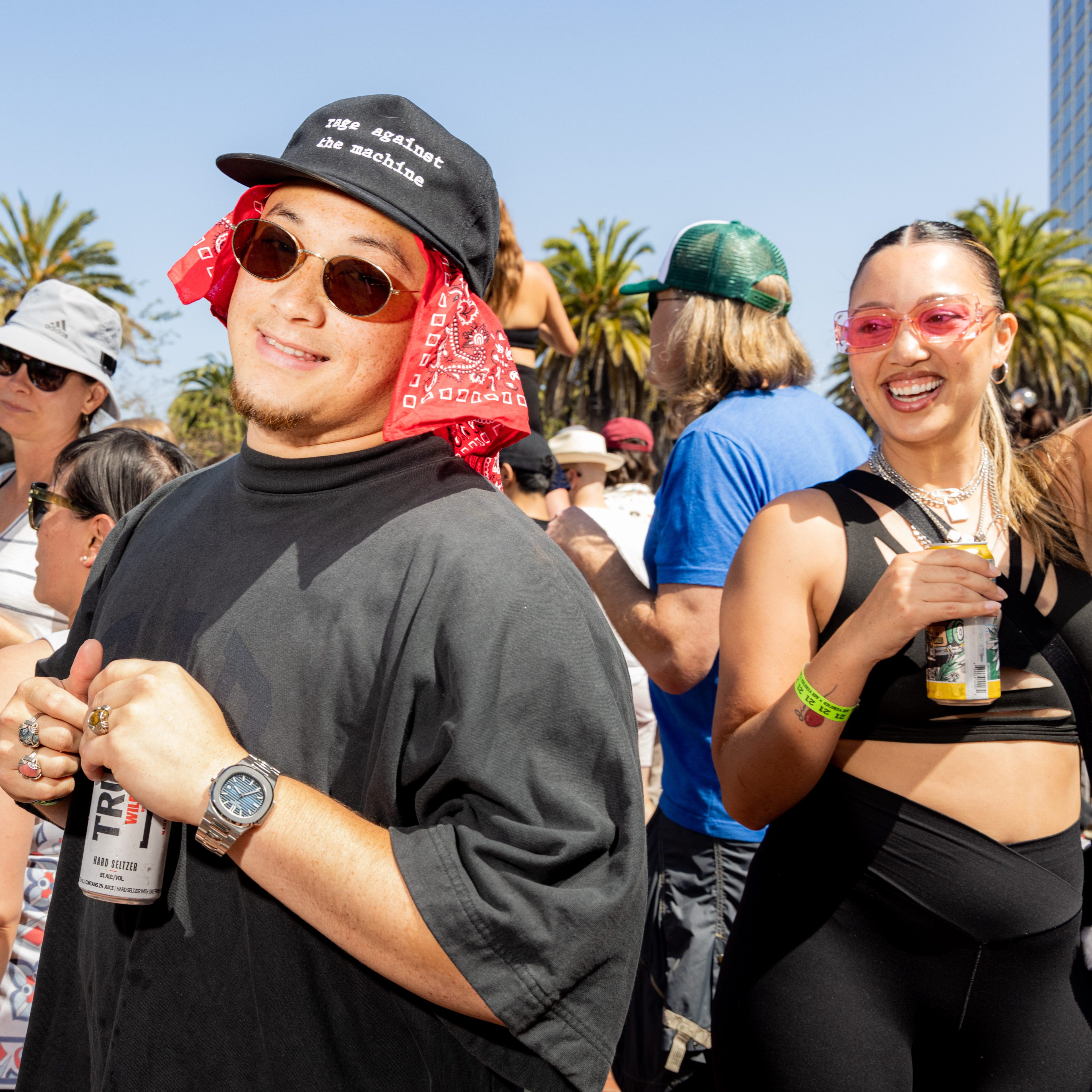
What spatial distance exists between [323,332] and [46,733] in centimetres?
79

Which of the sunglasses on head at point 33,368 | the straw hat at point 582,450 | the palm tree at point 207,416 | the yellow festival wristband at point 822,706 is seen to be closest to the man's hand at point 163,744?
the yellow festival wristband at point 822,706

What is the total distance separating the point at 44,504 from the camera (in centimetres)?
279

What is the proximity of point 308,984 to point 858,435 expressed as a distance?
2.28 meters

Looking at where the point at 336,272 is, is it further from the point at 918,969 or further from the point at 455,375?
the point at 918,969

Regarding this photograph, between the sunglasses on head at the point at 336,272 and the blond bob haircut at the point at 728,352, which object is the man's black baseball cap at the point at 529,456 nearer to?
the blond bob haircut at the point at 728,352

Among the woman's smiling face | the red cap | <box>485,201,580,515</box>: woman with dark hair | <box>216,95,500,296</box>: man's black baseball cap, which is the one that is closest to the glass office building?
the red cap

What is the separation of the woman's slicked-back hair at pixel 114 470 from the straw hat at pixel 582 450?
145 inches

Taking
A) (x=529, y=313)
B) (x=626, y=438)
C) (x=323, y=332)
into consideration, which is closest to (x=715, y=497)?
(x=323, y=332)

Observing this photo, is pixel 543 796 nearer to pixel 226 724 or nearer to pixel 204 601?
pixel 226 724

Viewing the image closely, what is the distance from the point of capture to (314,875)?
1294mm

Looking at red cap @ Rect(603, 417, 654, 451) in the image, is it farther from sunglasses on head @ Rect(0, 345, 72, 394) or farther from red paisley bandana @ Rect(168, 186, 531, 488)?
red paisley bandana @ Rect(168, 186, 531, 488)

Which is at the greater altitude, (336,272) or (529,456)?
(336,272)

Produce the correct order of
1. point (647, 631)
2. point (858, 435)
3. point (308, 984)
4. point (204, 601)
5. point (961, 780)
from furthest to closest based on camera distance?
1. point (858, 435)
2. point (647, 631)
3. point (961, 780)
4. point (204, 601)
5. point (308, 984)

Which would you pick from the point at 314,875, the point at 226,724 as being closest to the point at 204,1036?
the point at 314,875
